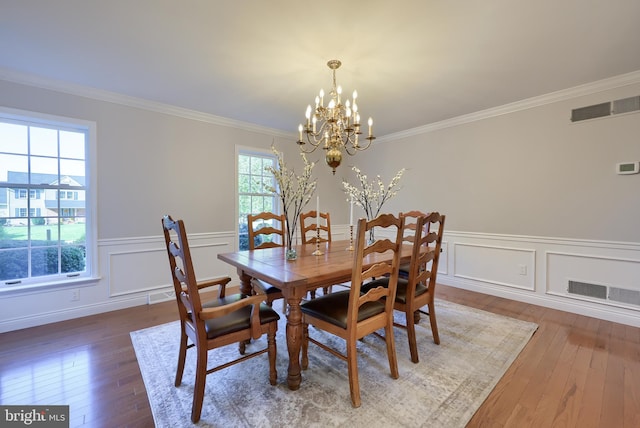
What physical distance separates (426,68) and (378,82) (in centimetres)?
47

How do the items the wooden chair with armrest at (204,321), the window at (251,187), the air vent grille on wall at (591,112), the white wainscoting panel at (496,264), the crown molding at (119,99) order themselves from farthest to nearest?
the window at (251,187) < the white wainscoting panel at (496,264) < the air vent grille on wall at (591,112) < the crown molding at (119,99) < the wooden chair with armrest at (204,321)

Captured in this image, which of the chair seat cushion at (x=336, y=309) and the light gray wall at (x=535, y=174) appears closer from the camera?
the chair seat cushion at (x=336, y=309)

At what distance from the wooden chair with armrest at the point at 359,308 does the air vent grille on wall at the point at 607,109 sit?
112 inches

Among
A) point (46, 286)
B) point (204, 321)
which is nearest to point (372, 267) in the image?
point (204, 321)

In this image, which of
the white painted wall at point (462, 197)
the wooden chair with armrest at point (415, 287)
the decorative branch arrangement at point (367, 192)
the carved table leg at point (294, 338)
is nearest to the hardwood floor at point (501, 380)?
the white painted wall at point (462, 197)

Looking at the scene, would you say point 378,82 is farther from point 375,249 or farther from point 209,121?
point 209,121

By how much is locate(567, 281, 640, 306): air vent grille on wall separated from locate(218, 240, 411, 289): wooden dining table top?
2.17 meters

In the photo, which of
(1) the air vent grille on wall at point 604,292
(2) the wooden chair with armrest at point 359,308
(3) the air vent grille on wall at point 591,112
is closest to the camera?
(2) the wooden chair with armrest at point 359,308

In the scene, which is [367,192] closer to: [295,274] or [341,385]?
[295,274]

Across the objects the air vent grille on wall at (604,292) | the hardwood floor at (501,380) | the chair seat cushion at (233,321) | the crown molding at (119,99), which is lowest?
the hardwood floor at (501,380)

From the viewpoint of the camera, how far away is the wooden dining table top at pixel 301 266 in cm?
170

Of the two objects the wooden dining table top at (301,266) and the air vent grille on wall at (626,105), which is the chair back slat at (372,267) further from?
the air vent grille on wall at (626,105)

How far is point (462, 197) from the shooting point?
3977 mm

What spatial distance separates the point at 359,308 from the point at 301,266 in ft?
1.61
